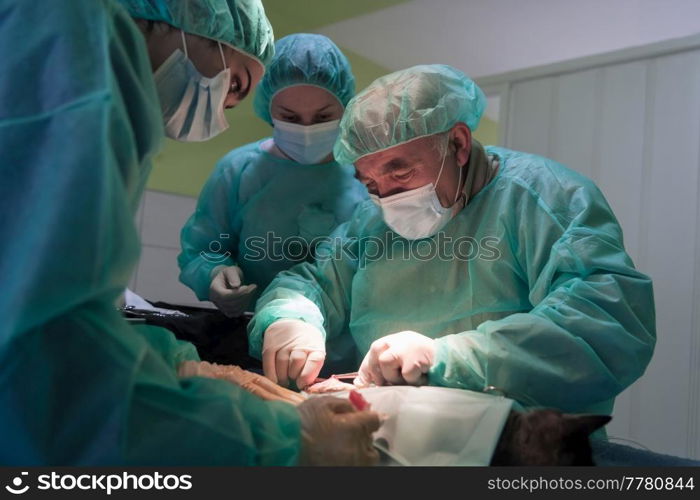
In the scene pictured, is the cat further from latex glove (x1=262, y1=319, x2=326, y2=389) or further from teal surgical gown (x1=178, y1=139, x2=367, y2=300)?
teal surgical gown (x1=178, y1=139, x2=367, y2=300)

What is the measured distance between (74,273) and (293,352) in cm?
119

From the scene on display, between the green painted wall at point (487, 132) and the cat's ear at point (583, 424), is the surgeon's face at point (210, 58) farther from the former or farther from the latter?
the green painted wall at point (487, 132)

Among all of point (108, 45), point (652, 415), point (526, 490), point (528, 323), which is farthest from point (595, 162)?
point (108, 45)

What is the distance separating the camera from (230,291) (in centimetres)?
256

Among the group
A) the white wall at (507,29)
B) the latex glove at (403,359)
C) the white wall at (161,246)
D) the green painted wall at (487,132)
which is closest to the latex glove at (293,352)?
the latex glove at (403,359)

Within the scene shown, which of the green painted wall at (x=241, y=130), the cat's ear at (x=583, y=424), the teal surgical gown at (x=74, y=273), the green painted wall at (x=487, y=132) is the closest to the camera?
the teal surgical gown at (x=74, y=273)

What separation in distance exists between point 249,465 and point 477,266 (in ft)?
3.81

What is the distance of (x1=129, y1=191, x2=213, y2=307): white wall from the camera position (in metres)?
3.89

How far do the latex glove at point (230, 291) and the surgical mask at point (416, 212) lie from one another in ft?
2.56

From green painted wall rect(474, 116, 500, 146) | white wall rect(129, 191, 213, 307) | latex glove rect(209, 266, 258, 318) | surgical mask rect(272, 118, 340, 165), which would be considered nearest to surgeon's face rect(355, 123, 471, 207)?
surgical mask rect(272, 118, 340, 165)

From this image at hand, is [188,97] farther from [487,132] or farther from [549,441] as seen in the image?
[487,132]

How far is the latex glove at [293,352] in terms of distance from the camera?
1955 mm

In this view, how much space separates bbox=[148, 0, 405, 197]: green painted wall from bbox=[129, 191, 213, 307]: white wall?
0.08 m

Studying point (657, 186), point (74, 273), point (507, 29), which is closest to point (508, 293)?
point (74, 273)
